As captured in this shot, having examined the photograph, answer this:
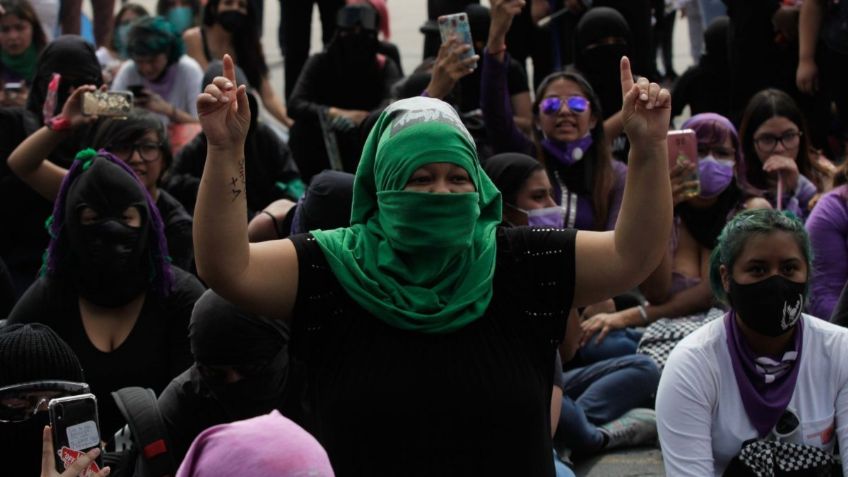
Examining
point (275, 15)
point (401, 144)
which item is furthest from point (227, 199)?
point (275, 15)

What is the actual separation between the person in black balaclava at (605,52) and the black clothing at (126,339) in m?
3.24

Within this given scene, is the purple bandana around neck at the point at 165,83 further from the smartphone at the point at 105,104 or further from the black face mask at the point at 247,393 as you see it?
the black face mask at the point at 247,393

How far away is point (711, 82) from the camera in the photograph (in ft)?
28.1

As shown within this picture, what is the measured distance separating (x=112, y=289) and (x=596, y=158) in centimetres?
255

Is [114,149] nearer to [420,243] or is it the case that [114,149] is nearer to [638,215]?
[420,243]

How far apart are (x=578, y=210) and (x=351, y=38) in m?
2.29

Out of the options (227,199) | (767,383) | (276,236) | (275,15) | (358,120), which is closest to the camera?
(227,199)

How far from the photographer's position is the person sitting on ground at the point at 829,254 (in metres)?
5.88

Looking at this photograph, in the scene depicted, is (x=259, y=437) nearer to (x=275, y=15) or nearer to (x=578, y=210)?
(x=578, y=210)

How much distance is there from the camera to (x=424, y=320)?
3.20 metres

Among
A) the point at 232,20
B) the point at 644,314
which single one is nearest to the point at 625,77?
the point at 644,314

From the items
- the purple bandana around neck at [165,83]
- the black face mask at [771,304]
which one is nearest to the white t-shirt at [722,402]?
the black face mask at [771,304]

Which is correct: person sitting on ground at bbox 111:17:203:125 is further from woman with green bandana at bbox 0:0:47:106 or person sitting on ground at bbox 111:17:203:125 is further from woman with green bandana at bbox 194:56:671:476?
woman with green bandana at bbox 194:56:671:476

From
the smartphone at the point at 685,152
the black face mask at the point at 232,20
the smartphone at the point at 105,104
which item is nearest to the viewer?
the smartphone at the point at 685,152
